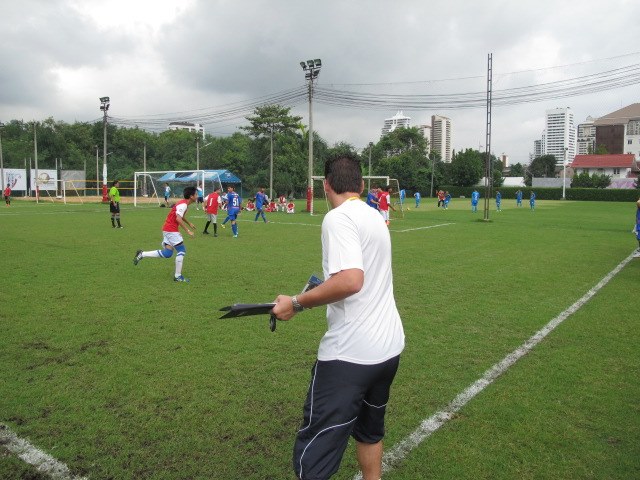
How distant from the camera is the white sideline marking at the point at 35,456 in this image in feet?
11.0

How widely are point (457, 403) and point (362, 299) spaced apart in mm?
2452

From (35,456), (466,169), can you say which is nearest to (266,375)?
(35,456)

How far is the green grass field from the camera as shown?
359 centimetres

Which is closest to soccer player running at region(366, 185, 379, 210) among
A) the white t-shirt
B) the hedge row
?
the white t-shirt

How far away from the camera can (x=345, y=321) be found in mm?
2555

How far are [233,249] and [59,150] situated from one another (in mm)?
72294

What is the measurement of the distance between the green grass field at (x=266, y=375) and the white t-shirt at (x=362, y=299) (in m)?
1.33

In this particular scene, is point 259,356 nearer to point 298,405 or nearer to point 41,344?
point 298,405

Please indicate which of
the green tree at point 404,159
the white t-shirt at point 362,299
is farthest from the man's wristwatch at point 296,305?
the green tree at point 404,159

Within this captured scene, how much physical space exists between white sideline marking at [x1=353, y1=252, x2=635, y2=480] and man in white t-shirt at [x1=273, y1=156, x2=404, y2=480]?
1.13m

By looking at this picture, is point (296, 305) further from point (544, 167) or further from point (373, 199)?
point (544, 167)

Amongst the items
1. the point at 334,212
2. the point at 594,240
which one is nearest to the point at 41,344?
the point at 334,212

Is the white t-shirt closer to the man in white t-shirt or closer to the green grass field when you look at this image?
the man in white t-shirt

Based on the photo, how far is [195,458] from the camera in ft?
11.7
